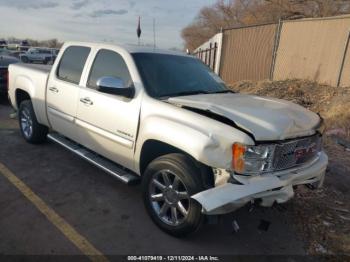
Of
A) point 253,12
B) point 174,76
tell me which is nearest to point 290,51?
point 174,76

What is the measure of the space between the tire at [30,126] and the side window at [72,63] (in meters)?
1.16

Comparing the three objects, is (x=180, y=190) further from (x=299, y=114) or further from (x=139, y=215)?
(x=299, y=114)

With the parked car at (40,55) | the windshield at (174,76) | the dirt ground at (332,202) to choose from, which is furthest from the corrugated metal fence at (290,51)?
the parked car at (40,55)

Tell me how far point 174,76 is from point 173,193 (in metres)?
1.52

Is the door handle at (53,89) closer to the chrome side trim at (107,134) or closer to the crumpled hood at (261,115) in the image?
the chrome side trim at (107,134)

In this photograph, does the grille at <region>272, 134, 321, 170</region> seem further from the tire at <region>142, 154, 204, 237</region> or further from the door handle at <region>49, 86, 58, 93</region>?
the door handle at <region>49, 86, 58, 93</region>

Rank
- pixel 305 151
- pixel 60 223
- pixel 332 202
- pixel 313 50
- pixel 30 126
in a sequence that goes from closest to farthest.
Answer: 1. pixel 305 151
2. pixel 60 223
3. pixel 332 202
4. pixel 30 126
5. pixel 313 50

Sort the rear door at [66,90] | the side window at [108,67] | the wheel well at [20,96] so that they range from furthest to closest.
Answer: the wheel well at [20,96]
the rear door at [66,90]
the side window at [108,67]

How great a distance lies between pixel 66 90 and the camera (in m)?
4.54

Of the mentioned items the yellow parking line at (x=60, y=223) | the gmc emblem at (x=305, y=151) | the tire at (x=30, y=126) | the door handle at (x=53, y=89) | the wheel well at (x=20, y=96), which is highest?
the door handle at (x=53, y=89)

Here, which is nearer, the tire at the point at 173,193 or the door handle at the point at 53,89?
the tire at the point at 173,193

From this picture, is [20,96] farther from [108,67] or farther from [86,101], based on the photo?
[108,67]

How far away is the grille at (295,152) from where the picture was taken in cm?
293

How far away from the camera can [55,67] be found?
4.95 metres
